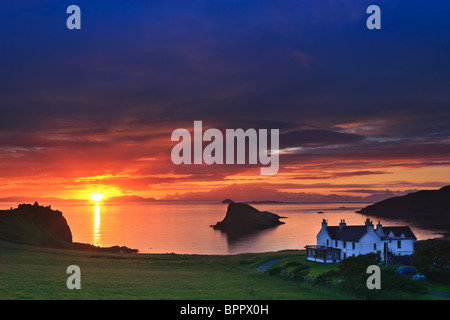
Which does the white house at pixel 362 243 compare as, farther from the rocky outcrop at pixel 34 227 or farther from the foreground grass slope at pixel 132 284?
the rocky outcrop at pixel 34 227

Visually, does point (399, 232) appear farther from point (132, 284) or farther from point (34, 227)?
point (34, 227)

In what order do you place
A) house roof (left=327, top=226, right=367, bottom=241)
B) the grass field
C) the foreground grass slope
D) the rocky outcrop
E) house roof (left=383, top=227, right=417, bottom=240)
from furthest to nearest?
the rocky outcrop, house roof (left=383, top=227, right=417, bottom=240), house roof (left=327, top=226, right=367, bottom=241), the foreground grass slope, the grass field

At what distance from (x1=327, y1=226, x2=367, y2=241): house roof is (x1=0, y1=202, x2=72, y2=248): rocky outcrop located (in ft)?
234

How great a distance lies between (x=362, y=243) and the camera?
239ft

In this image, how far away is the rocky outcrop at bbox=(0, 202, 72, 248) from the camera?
358ft

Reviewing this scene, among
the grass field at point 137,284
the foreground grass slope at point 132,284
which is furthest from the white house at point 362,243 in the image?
the foreground grass slope at point 132,284

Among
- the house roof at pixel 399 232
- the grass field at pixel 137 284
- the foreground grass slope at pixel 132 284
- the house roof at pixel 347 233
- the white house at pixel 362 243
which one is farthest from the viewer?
the house roof at pixel 399 232

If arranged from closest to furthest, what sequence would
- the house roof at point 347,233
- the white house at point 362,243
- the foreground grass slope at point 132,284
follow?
the foreground grass slope at point 132,284 → the white house at point 362,243 → the house roof at point 347,233

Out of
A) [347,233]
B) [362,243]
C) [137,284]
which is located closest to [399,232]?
[362,243]

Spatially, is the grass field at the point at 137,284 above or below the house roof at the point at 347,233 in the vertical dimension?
below

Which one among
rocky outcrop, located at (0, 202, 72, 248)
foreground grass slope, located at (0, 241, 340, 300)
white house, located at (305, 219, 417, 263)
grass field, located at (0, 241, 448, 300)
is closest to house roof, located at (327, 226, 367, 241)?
white house, located at (305, 219, 417, 263)

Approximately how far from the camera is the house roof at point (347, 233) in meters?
74.2

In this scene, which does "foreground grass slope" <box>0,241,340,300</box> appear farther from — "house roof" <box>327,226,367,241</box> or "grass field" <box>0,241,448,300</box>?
"house roof" <box>327,226,367,241</box>
